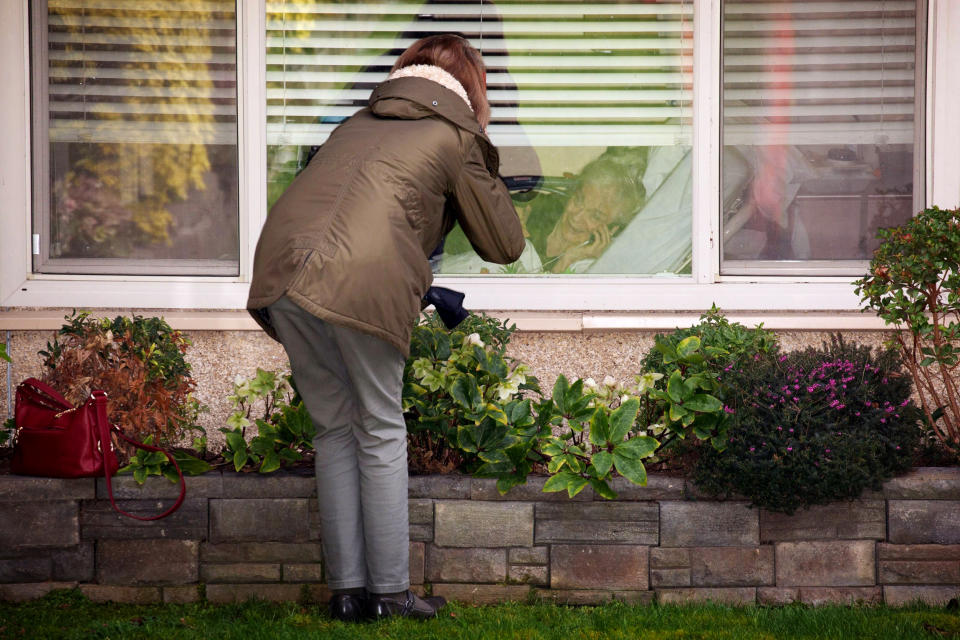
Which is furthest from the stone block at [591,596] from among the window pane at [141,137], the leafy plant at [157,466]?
the window pane at [141,137]

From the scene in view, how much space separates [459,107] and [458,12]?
177cm

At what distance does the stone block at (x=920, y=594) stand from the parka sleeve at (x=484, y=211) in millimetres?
1804

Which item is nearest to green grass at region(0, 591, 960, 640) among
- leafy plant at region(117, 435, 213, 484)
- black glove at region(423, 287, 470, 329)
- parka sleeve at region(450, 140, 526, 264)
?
leafy plant at region(117, 435, 213, 484)

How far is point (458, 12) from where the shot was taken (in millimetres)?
4492

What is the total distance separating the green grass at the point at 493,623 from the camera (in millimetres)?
2984

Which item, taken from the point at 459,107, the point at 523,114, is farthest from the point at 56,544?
the point at 523,114

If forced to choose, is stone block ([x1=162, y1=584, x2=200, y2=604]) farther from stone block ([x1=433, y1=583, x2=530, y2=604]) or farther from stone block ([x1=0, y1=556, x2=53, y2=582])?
stone block ([x1=433, y1=583, x2=530, y2=604])

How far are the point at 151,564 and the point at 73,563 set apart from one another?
0.28 meters

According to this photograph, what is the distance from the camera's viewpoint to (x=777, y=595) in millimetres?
3359

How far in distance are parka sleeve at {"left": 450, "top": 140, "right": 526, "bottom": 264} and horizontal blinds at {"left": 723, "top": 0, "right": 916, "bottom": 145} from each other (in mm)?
1927

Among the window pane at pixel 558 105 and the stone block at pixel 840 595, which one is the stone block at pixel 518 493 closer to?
the stone block at pixel 840 595

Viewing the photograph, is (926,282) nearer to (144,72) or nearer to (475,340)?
(475,340)

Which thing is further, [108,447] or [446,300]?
[108,447]

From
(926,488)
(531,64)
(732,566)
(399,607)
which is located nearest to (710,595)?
(732,566)
